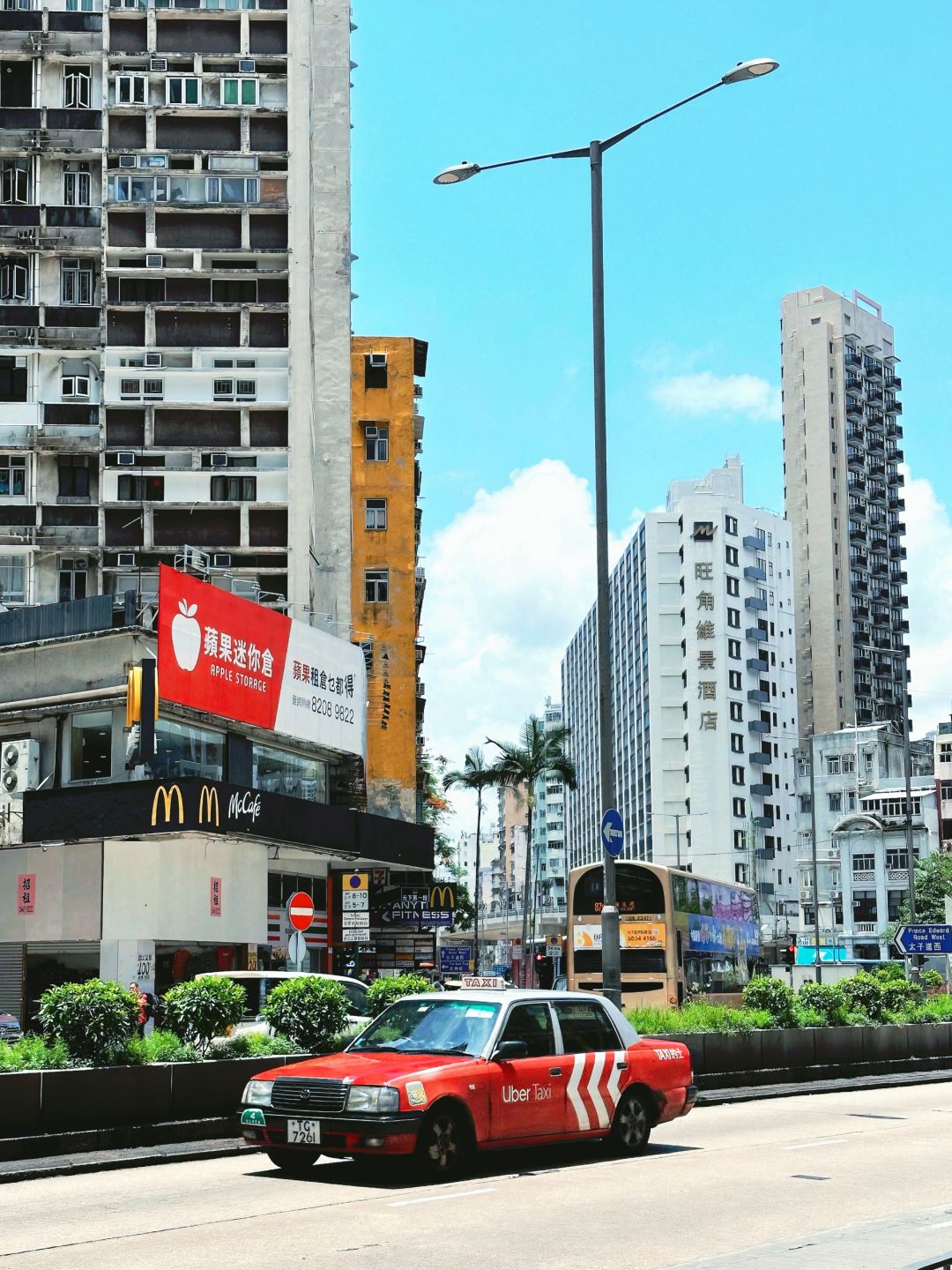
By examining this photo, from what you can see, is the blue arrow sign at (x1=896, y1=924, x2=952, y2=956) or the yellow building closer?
the blue arrow sign at (x1=896, y1=924, x2=952, y2=956)

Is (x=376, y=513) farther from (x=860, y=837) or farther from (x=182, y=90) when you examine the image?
(x=860, y=837)

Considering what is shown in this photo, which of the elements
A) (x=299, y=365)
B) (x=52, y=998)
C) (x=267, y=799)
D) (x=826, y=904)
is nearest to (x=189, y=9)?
(x=299, y=365)

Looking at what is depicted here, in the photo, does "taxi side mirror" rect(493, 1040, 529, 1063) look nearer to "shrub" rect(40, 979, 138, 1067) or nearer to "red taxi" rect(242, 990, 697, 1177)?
"red taxi" rect(242, 990, 697, 1177)

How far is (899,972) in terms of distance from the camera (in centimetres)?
3225

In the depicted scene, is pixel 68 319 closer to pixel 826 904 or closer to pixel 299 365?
pixel 299 365

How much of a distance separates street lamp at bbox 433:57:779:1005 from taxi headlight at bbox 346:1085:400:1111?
24.9 ft

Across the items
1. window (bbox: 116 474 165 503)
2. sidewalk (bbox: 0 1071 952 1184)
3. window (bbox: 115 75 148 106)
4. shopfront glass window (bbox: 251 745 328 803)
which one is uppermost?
window (bbox: 115 75 148 106)

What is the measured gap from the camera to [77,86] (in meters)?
62.2

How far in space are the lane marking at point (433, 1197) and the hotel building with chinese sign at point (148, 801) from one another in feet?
69.6

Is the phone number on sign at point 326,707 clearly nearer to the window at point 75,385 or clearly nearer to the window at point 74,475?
the window at point 74,475

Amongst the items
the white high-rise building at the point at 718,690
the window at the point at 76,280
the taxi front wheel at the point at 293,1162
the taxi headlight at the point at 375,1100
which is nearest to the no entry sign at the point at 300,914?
the taxi front wheel at the point at 293,1162

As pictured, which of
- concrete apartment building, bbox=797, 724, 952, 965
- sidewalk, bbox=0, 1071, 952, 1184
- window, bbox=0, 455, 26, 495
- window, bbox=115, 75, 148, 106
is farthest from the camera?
concrete apartment building, bbox=797, 724, 952, 965

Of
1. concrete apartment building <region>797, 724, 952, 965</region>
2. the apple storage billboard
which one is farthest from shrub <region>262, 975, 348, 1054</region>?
concrete apartment building <region>797, 724, 952, 965</region>

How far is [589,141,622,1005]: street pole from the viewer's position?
782 inches
